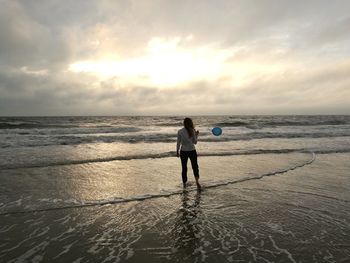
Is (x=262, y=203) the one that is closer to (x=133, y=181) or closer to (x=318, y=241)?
(x=318, y=241)

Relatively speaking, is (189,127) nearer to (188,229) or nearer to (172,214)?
(172,214)

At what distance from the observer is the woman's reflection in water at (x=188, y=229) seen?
15.3 ft

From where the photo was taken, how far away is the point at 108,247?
4.75m

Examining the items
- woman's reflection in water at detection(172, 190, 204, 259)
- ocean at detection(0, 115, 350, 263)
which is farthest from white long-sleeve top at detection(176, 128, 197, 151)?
woman's reflection in water at detection(172, 190, 204, 259)

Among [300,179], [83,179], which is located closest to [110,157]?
[83,179]

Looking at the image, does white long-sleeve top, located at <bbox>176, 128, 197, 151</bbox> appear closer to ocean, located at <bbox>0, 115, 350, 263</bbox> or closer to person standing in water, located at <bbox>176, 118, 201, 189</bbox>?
person standing in water, located at <bbox>176, 118, 201, 189</bbox>

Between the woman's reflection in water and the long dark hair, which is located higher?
the long dark hair

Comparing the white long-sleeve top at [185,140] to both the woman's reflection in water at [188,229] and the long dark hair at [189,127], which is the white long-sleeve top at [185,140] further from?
the woman's reflection in water at [188,229]

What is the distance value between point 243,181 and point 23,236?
6276mm

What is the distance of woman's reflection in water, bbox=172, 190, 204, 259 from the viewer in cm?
467

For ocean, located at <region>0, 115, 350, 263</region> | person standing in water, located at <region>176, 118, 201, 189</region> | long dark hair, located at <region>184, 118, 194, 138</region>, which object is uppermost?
long dark hair, located at <region>184, 118, 194, 138</region>

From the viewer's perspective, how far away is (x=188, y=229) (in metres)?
5.49

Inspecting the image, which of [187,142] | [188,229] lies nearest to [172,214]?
[188,229]

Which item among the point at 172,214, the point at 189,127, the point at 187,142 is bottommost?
the point at 172,214
